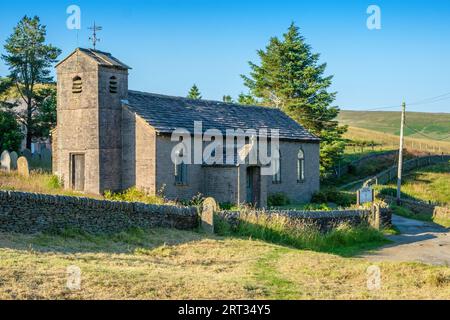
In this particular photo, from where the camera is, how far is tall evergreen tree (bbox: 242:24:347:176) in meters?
50.0

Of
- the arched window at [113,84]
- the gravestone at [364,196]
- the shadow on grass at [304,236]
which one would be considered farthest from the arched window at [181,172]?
the gravestone at [364,196]

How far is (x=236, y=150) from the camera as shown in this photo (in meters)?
31.9

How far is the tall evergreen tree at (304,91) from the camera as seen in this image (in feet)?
164

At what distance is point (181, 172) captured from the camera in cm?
2961

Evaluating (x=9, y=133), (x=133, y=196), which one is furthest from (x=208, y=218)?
(x=9, y=133)

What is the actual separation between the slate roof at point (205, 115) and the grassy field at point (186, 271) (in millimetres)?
11187

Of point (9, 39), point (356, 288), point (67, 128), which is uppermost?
point (9, 39)

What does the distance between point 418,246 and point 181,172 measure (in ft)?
39.3

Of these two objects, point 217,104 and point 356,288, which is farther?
point 217,104

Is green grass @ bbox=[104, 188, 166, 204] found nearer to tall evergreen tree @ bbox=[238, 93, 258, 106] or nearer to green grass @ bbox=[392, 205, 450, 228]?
green grass @ bbox=[392, 205, 450, 228]

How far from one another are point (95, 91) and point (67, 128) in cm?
283
